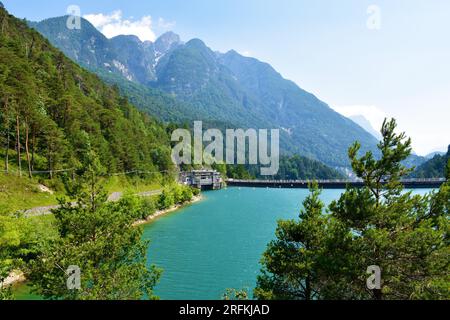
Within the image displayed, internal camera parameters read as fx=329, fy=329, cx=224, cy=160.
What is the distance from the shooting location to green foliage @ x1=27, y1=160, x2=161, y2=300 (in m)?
18.8

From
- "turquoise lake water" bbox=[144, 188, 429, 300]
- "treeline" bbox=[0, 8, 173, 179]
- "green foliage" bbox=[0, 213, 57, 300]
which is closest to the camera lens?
"green foliage" bbox=[0, 213, 57, 300]

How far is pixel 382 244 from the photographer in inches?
637

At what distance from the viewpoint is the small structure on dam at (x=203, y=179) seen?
148m

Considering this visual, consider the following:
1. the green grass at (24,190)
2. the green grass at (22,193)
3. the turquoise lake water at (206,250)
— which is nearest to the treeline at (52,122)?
the green grass at (24,190)

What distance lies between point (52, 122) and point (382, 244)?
6270cm

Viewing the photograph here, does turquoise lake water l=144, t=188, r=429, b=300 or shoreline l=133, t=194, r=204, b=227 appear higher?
shoreline l=133, t=194, r=204, b=227

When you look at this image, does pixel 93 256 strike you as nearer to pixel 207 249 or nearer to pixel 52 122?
pixel 207 249

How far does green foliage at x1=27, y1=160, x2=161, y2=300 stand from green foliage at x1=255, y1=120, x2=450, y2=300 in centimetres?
798

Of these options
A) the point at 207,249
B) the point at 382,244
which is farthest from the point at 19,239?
the point at 382,244

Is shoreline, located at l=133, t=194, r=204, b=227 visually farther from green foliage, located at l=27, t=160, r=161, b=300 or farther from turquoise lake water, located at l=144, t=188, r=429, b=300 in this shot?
green foliage, located at l=27, t=160, r=161, b=300

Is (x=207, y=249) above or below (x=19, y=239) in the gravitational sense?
below

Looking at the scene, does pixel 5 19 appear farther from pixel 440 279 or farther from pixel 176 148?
pixel 440 279

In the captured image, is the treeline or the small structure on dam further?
the small structure on dam

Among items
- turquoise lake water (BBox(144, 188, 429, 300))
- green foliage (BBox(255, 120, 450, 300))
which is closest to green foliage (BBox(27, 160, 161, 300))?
green foliage (BBox(255, 120, 450, 300))
